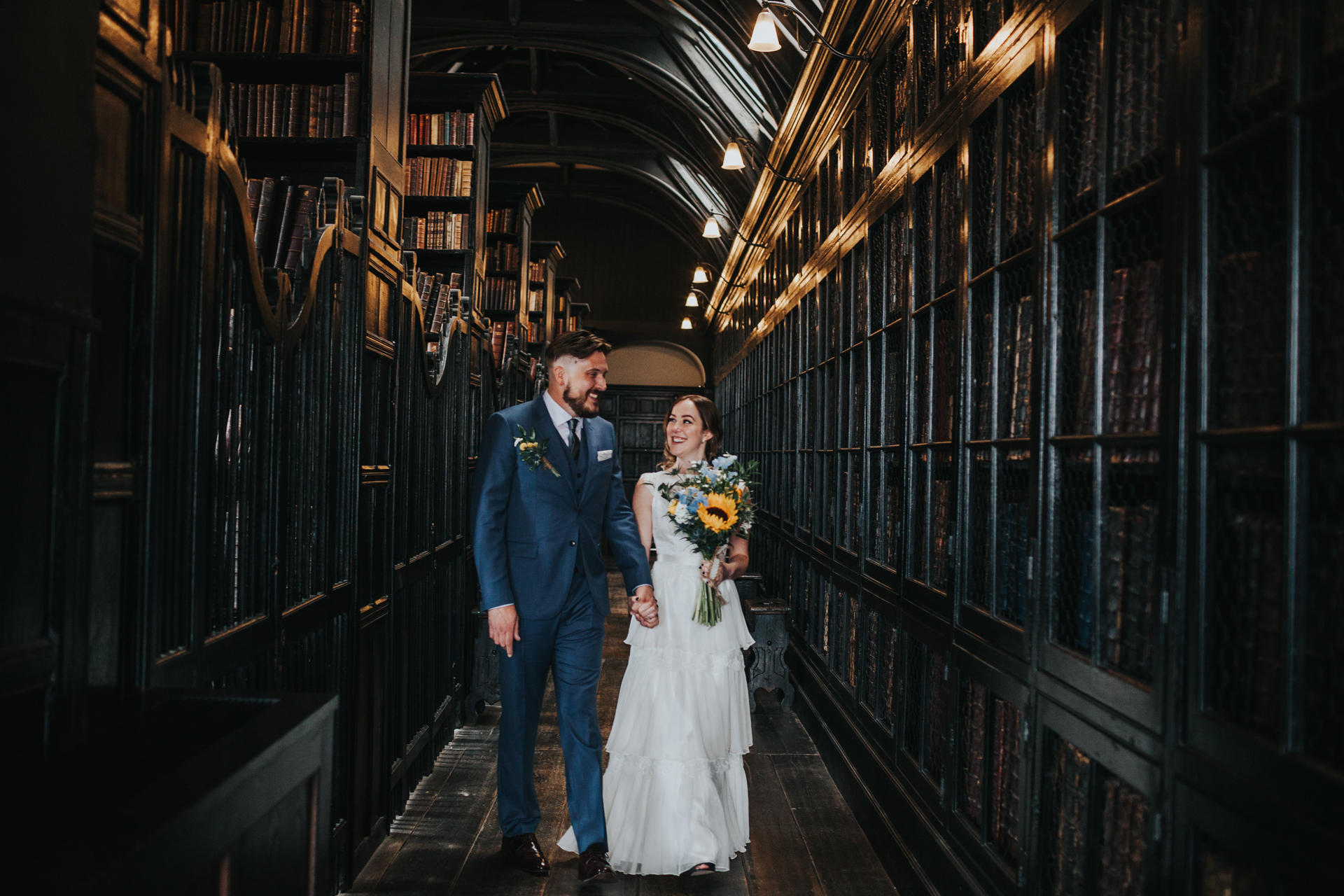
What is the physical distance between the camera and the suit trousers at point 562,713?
10.6ft

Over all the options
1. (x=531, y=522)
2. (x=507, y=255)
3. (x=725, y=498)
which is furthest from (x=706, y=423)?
(x=507, y=255)

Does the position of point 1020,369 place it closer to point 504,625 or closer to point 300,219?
point 504,625

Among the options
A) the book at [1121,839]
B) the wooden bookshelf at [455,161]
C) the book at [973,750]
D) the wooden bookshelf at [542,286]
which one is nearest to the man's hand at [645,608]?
the book at [973,750]

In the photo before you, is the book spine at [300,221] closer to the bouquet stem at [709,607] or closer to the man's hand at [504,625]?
the man's hand at [504,625]

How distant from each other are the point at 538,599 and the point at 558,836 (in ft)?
3.37

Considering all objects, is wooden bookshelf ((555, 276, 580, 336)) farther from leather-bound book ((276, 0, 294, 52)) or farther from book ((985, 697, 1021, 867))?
book ((985, 697, 1021, 867))

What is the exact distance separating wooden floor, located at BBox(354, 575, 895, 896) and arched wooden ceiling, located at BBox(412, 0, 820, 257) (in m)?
4.45

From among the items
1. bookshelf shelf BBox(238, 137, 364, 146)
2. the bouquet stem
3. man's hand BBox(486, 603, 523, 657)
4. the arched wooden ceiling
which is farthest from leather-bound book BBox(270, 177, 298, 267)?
the arched wooden ceiling

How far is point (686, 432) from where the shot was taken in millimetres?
3760

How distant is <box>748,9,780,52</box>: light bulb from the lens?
14.3ft

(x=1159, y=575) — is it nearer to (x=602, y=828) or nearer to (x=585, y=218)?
(x=602, y=828)

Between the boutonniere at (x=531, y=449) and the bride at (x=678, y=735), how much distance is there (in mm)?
561

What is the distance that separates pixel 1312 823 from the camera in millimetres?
1276

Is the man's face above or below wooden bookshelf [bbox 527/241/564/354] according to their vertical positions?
below
